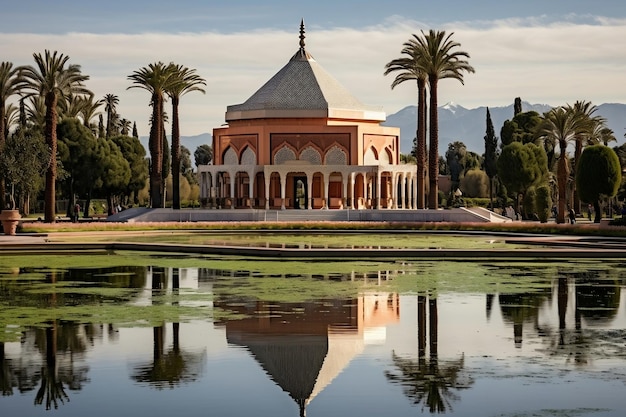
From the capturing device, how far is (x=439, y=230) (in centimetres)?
5234

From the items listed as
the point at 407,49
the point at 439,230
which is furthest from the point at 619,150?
the point at 439,230

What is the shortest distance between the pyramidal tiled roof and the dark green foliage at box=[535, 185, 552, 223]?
19.1 metres

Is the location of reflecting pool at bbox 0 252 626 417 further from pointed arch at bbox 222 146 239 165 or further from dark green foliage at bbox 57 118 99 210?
pointed arch at bbox 222 146 239 165

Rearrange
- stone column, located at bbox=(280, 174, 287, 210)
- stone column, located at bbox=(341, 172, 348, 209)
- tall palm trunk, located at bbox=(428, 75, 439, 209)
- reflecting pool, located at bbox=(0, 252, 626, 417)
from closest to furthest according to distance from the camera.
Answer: reflecting pool, located at bbox=(0, 252, 626, 417), tall palm trunk, located at bbox=(428, 75, 439, 209), stone column, located at bbox=(280, 174, 287, 210), stone column, located at bbox=(341, 172, 348, 209)

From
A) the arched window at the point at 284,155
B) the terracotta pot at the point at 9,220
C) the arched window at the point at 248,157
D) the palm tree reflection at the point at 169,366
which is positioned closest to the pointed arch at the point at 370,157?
the arched window at the point at 284,155

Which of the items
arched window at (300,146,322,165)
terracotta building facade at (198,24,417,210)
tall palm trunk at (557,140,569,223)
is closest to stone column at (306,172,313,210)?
terracotta building facade at (198,24,417,210)

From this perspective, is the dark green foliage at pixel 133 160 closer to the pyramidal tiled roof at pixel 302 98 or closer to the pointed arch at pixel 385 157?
the pyramidal tiled roof at pixel 302 98

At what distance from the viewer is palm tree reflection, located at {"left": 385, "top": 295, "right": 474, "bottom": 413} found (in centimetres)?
1180

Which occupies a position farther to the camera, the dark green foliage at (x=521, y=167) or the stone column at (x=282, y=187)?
the dark green foliage at (x=521, y=167)

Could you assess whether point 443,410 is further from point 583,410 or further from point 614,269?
point 614,269

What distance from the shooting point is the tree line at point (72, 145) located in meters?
61.2

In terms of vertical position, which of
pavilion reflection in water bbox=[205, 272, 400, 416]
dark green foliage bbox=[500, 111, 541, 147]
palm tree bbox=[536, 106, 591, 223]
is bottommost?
pavilion reflection in water bbox=[205, 272, 400, 416]

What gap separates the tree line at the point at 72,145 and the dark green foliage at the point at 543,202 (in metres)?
24.0

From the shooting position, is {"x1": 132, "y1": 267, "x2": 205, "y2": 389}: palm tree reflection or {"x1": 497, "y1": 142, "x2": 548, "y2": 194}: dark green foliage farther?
{"x1": 497, "y1": 142, "x2": 548, "y2": 194}: dark green foliage
